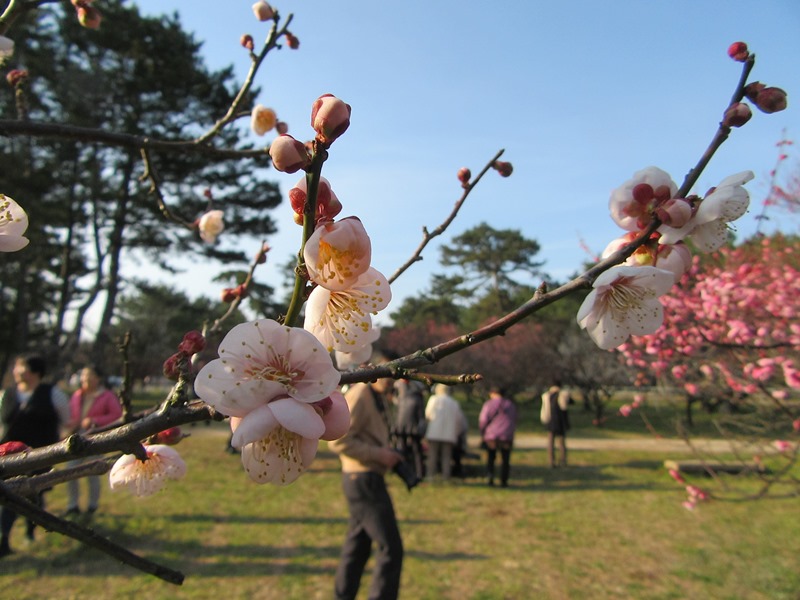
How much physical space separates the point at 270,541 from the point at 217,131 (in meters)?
3.88

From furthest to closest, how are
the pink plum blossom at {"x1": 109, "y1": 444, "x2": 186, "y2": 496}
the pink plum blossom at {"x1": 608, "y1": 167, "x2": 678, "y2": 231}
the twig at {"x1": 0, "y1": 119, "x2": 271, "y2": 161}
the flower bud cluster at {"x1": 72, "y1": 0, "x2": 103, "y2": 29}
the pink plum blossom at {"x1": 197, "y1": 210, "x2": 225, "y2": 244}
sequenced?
the pink plum blossom at {"x1": 197, "y1": 210, "x2": 225, "y2": 244}, the flower bud cluster at {"x1": 72, "y1": 0, "x2": 103, "y2": 29}, the twig at {"x1": 0, "y1": 119, "x2": 271, "y2": 161}, the pink plum blossom at {"x1": 109, "y1": 444, "x2": 186, "y2": 496}, the pink plum blossom at {"x1": 608, "y1": 167, "x2": 678, "y2": 231}

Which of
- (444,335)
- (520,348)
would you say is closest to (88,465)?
(520,348)

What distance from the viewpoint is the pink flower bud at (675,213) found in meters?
0.82

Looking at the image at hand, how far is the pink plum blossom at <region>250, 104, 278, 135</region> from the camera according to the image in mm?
2174

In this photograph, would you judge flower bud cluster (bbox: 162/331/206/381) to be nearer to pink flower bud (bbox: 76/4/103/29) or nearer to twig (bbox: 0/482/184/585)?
twig (bbox: 0/482/184/585)

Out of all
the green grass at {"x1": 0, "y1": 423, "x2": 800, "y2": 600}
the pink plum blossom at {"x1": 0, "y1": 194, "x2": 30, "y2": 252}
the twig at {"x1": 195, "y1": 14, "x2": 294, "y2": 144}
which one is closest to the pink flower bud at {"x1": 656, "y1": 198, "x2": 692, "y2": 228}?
the pink plum blossom at {"x1": 0, "y1": 194, "x2": 30, "y2": 252}

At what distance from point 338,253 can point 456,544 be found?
4540mm

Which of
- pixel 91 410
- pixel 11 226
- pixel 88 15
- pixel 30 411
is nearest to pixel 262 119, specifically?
pixel 88 15

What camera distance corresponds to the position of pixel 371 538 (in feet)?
10.0

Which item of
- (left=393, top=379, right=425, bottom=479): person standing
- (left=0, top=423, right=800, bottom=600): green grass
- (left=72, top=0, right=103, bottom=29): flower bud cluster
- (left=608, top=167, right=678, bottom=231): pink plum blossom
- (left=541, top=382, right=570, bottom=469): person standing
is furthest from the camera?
(left=541, top=382, right=570, bottom=469): person standing

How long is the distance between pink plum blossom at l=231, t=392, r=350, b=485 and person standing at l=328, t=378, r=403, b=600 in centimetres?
227

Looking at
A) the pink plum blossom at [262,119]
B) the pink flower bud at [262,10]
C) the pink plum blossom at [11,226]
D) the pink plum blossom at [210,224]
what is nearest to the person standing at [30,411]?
the pink plum blossom at [210,224]

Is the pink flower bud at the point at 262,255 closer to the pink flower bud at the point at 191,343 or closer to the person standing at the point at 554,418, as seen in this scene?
the pink flower bud at the point at 191,343

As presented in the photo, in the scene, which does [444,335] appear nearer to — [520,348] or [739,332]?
[520,348]
